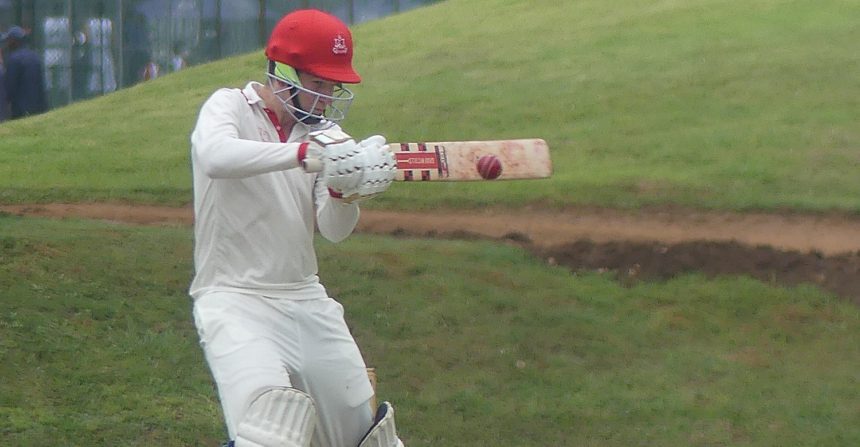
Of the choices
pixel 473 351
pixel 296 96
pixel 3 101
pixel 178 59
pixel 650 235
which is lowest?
pixel 473 351

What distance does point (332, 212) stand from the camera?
14.6 feet

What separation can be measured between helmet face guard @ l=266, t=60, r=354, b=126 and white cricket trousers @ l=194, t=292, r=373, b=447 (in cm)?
67

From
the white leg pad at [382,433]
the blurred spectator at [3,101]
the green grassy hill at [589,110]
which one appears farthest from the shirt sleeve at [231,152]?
the blurred spectator at [3,101]

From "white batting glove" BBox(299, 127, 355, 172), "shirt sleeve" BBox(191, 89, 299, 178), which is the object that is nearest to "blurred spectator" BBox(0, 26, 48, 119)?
"shirt sleeve" BBox(191, 89, 299, 178)

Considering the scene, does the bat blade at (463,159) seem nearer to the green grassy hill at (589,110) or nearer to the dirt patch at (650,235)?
the dirt patch at (650,235)

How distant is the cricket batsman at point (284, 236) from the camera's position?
13.1ft

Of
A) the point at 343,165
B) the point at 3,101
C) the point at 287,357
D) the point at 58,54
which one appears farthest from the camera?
the point at 58,54

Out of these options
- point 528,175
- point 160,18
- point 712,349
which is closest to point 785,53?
point 712,349

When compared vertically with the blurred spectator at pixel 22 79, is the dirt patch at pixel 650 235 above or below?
below

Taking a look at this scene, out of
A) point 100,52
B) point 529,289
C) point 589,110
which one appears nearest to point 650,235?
point 529,289

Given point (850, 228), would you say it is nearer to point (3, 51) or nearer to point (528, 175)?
point (528, 175)

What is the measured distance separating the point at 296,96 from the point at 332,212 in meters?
0.44

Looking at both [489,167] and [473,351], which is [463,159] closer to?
[489,167]

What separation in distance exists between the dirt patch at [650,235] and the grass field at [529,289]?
285 millimetres
